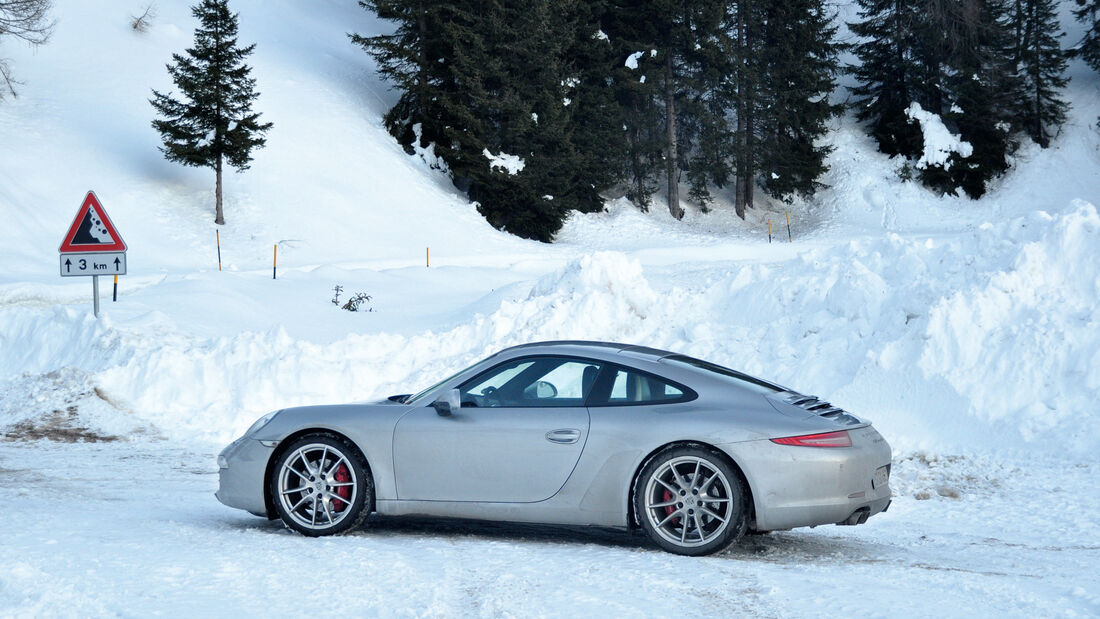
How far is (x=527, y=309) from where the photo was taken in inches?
539

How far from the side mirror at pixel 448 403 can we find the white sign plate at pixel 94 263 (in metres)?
9.24

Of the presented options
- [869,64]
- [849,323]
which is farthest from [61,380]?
[869,64]

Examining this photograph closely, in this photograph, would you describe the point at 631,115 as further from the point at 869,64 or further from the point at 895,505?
the point at 895,505

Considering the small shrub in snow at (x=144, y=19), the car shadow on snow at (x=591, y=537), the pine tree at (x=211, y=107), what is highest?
the small shrub in snow at (x=144, y=19)

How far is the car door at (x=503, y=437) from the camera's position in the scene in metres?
5.93

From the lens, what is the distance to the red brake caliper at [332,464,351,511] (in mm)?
6223

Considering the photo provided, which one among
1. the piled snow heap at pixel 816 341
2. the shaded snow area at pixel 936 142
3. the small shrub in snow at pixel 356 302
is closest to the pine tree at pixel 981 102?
the shaded snow area at pixel 936 142

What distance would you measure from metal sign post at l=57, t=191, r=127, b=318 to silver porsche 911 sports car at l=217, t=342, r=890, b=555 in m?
8.42

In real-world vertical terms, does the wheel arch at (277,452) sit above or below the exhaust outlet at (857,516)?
above

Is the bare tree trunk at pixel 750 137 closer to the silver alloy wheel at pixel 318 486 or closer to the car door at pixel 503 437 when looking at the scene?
the car door at pixel 503 437

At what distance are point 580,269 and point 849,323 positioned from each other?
402 cm

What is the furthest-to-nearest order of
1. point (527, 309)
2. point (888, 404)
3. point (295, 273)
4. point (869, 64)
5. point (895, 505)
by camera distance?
1. point (869, 64)
2. point (295, 273)
3. point (527, 309)
4. point (888, 404)
5. point (895, 505)

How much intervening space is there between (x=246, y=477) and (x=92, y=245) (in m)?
8.80

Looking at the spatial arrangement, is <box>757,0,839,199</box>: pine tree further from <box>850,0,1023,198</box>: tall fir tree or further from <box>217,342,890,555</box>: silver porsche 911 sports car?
<box>217,342,890,555</box>: silver porsche 911 sports car
